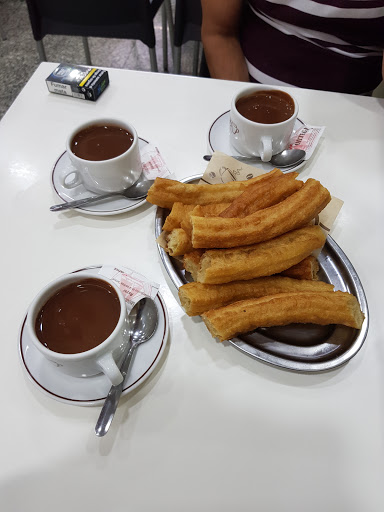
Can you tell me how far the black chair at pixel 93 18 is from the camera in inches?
58.7

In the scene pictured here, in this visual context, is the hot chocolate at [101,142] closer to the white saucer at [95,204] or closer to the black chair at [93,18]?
the white saucer at [95,204]

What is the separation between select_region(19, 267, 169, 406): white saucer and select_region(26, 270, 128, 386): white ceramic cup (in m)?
0.02

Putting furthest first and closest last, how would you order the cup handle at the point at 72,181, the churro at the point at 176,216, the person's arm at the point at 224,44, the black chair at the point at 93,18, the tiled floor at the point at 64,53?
1. the tiled floor at the point at 64,53
2. the black chair at the point at 93,18
3. the person's arm at the point at 224,44
4. the cup handle at the point at 72,181
5. the churro at the point at 176,216

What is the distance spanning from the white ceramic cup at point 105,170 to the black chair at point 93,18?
3.17 feet

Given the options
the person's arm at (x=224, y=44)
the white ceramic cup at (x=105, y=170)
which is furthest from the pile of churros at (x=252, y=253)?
the person's arm at (x=224, y=44)

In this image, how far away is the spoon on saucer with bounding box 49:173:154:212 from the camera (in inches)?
31.9

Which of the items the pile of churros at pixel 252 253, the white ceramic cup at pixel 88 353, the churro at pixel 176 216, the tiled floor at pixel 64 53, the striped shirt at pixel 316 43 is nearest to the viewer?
the white ceramic cup at pixel 88 353

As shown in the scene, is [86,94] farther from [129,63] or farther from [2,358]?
[129,63]

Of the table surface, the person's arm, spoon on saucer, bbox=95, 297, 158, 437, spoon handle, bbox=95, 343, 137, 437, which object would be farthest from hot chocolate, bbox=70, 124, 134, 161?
the person's arm

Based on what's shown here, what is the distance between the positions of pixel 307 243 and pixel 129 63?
228 centimetres

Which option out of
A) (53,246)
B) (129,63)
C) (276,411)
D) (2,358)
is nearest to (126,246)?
(53,246)

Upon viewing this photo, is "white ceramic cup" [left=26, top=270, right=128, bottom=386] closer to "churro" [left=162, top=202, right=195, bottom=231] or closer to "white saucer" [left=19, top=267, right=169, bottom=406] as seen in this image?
"white saucer" [left=19, top=267, right=169, bottom=406]

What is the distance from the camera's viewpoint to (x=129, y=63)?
2.50 meters

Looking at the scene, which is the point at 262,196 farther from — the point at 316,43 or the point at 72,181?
the point at 316,43
